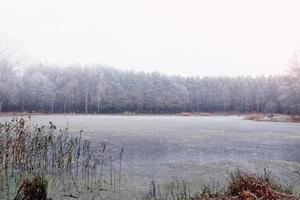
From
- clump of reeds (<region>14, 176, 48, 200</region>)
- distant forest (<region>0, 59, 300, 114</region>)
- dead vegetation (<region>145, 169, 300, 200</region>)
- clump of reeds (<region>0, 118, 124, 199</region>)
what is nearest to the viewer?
dead vegetation (<region>145, 169, 300, 200</region>)

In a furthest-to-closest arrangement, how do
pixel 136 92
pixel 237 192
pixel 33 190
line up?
1. pixel 136 92
2. pixel 237 192
3. pixel 33 190

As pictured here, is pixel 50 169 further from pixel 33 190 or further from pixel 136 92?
pixel 136 92

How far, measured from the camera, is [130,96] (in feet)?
316

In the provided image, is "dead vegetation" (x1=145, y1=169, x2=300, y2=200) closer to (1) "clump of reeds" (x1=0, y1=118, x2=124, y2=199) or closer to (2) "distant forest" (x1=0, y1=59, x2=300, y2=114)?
(1) "clump of reeds" (x1=0, y1=118, x2=124, y2=199)

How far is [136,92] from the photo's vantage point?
323ft

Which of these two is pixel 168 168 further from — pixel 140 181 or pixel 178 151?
pixel 178 151

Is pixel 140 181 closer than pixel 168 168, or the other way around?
A: pixel 140 181

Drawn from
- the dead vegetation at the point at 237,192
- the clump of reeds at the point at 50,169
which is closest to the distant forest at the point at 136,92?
the clump of reeds at the point at 50,169

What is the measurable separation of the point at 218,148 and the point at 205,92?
298ft

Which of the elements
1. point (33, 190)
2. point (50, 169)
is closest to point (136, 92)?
point (50, 169)

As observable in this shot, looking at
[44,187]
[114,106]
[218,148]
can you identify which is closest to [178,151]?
[218,148]

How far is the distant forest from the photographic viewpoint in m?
74.9

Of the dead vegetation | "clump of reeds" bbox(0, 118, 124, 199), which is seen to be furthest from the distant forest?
the dead vegetation

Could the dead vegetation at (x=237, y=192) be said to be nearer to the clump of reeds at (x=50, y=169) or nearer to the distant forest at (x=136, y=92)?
the clump of reeds at (x=50, y=169)
